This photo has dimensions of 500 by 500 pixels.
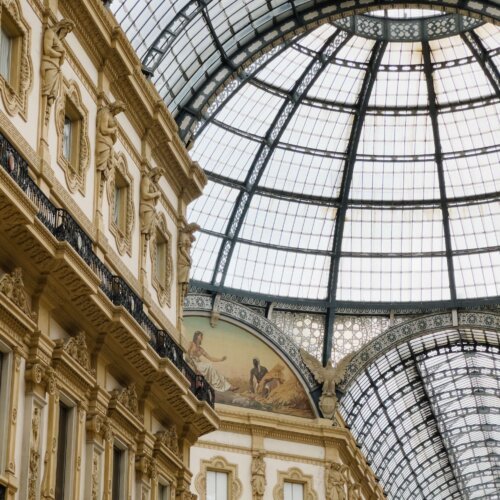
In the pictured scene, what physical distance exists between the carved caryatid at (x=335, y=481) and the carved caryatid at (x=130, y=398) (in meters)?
19.8

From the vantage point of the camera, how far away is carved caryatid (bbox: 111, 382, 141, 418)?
27520mm

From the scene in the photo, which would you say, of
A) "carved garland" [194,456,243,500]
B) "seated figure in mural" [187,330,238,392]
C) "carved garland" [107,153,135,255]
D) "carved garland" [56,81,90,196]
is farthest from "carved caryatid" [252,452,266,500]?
"carved garland" [56,81,90,196]

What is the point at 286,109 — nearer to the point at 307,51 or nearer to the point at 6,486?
the point at 307,51

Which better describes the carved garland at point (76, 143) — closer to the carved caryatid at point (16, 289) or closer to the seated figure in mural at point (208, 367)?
the carved caryatid at point (16, 289)

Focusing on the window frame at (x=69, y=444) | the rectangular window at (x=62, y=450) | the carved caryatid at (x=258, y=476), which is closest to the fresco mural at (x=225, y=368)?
the carved caryatid at (x=258, y=476)

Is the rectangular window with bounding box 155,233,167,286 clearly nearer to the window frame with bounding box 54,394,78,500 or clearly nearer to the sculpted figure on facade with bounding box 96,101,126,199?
the sculpted figure on facade with bounding box 96,101,126,199

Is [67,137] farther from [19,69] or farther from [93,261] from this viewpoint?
[19,69]

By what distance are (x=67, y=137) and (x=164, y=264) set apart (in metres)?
7.30

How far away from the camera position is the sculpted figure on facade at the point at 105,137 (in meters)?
28.1

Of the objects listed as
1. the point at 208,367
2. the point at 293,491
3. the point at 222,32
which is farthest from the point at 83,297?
the point at 208,367

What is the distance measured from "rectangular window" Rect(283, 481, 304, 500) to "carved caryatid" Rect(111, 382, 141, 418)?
1881cm

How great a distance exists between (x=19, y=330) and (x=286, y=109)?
28.3 m


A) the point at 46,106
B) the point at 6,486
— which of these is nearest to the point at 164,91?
the point at 46,106

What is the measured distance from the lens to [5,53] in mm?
23578
